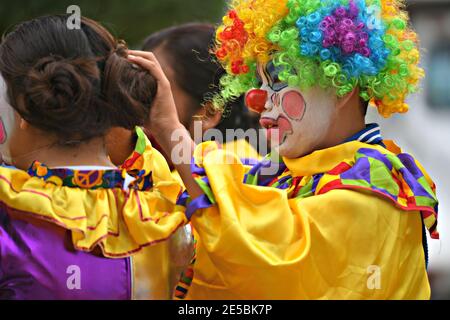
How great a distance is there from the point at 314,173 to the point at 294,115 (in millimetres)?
169

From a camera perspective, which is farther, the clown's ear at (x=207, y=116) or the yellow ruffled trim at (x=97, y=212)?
the clown's ear at (x=207, y=116)

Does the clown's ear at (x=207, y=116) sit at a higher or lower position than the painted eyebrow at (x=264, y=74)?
lower

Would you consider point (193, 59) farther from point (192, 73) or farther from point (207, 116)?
point (207, 116)

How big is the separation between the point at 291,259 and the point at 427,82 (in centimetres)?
583

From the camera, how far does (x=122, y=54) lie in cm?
216

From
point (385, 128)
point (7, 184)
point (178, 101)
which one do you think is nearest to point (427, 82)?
point (385, 128)

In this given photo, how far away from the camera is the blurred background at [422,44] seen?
6.24m

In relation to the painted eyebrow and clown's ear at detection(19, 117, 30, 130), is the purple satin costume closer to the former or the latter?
clown's ear at detection(19, 117, 30, 130)

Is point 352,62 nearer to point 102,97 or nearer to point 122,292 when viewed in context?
point 102,97

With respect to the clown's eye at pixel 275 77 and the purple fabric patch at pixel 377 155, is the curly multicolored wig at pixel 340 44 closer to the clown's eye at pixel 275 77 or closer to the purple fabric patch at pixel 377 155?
the clown's eye at pixel 275 77

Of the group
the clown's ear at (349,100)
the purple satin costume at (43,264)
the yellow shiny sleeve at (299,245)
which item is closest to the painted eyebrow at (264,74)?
the clown's ear at (349,100)

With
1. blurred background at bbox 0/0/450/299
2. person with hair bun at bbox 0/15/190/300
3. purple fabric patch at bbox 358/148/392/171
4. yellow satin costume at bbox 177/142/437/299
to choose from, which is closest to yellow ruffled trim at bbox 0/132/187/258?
person with hair bun at bbox 0/15/190/300

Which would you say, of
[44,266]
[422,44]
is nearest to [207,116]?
[44,266]

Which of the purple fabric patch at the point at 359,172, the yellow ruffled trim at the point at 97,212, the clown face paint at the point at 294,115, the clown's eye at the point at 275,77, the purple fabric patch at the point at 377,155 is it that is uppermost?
the clown's eye at the point at 275,77
